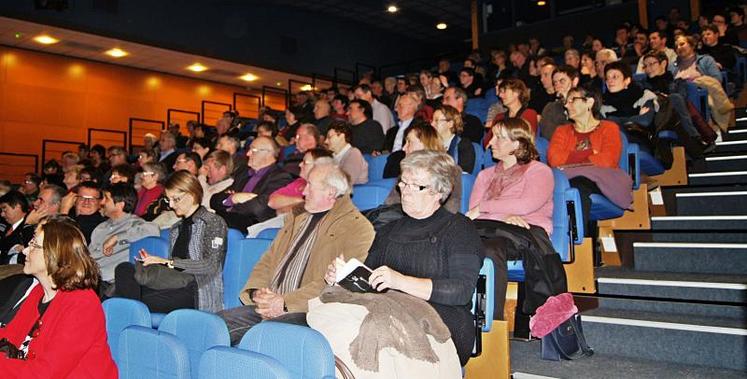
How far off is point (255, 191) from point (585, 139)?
1.89m

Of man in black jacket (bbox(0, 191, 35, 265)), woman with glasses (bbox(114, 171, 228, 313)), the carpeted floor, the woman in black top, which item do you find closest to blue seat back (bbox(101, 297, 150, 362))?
woman with glasses (bbox(114, 171, 228, 313))

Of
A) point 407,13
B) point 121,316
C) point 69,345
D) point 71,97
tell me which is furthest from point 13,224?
point 407,13

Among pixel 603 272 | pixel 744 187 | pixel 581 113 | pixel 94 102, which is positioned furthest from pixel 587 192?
pixel 94 102

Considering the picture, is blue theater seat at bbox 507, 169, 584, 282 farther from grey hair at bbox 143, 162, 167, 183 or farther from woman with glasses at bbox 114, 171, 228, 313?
grey hair at bbox 143, 162, 167, 183

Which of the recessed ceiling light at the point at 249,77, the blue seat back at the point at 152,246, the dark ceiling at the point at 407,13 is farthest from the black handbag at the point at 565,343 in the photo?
the recessed ceiling light at the point at 249,77

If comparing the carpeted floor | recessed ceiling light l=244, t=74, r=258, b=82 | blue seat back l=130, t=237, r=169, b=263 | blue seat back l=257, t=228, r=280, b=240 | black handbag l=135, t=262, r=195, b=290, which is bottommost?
the carpeted floor

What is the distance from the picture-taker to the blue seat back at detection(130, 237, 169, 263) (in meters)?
3.19

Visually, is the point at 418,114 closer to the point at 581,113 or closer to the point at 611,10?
the point at 581,113

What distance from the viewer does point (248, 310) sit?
2490 millimetres

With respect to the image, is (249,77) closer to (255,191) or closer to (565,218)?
(255,191)

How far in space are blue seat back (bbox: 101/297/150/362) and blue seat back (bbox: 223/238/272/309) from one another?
0.63 m

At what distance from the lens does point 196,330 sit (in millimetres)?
1998

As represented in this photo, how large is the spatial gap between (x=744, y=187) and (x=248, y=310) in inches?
105

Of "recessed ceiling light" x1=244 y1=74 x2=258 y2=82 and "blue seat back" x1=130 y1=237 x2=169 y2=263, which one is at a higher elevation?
"recessed ceiling light" x1=244 y1=74 x2=258 y2=82
